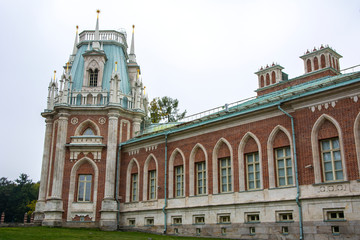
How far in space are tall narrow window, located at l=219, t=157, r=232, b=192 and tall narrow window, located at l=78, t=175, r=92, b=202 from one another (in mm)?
12537

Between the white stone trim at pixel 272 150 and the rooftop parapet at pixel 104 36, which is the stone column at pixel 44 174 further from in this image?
the white stone trim at pixel 272 150

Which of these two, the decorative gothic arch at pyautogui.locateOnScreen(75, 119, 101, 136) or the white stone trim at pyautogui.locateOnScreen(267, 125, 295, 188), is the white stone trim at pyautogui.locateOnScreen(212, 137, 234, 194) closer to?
the white stone trim at pyautogui.locateOnScreen(267, 125, 295, 188)

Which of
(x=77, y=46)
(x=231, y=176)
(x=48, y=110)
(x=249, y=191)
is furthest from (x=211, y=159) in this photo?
(x=77, y=46)

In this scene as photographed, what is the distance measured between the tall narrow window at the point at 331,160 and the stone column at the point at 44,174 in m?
23.3

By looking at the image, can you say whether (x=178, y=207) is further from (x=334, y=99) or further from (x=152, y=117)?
(x=152, y=117)

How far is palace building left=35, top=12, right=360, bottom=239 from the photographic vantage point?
20.2 meters

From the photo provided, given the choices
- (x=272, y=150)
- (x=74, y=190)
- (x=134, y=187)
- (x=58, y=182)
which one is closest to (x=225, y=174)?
(x=272, y=150)

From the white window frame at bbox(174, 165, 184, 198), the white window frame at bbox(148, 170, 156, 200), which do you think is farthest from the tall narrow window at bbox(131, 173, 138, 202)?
the white window frame at bbox(174, 165, 184, 198)

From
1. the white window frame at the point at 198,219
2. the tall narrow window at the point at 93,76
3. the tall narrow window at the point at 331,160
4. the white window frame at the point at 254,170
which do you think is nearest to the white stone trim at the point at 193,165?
the white window frame at the point at 198,219

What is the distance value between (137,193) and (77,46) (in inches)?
A: 644

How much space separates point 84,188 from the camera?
33.2 metres

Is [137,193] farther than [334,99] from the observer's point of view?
Yes

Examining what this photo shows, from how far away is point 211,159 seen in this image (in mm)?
26484

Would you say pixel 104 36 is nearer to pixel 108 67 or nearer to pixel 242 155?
pixel 108 67
